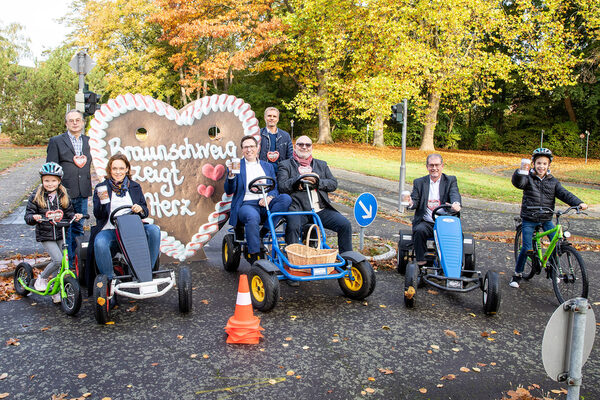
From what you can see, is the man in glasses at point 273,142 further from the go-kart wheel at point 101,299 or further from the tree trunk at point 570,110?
the tree trunk at point 570,110

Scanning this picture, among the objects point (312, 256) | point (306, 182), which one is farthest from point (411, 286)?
point (306, 182)

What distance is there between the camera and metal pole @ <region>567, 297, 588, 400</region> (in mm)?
2578

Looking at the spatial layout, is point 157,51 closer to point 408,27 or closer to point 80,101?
point 408,27

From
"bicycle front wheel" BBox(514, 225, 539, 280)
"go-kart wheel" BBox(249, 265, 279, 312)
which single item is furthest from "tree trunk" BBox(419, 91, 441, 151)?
"go-kart wheel" BBox(249, 265, 279, 312)

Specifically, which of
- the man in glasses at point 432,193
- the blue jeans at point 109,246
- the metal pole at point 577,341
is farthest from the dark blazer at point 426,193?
the metal pole at point 577,341

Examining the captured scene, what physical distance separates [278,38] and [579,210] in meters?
27.0

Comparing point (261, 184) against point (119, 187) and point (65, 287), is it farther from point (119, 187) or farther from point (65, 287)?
point (65, 287)

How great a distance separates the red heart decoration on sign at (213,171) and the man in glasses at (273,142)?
2.22 ft

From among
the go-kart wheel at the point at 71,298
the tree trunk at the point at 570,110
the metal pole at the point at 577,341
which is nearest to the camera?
the metal pole at the point at 577,341

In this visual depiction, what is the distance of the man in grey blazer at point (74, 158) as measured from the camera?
20.6ft

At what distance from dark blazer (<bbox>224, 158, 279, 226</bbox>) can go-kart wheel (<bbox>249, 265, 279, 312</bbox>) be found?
1304 millimetres

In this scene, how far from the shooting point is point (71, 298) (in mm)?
5027

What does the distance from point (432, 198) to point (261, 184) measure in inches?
85.5

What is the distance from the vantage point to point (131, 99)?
683 cm
